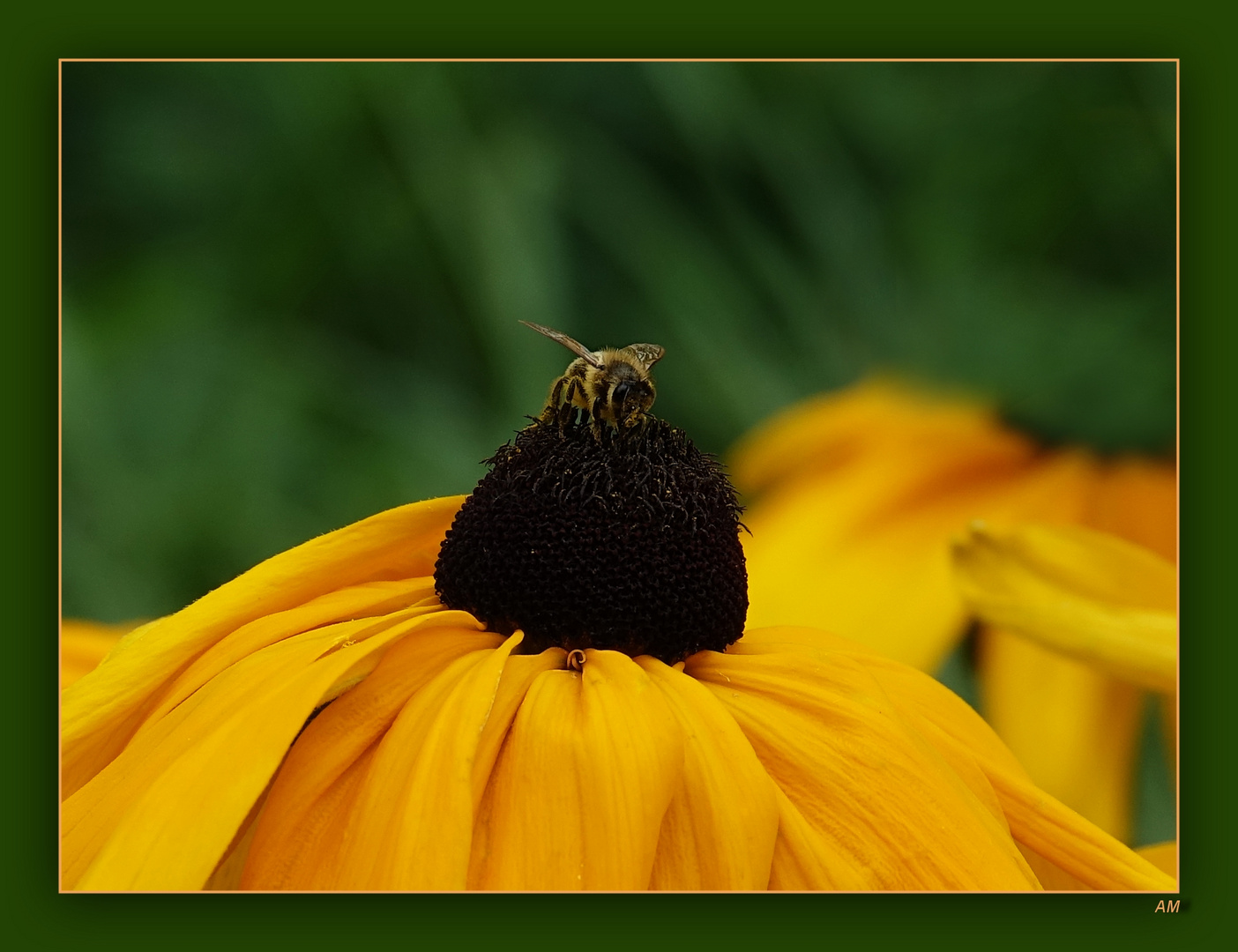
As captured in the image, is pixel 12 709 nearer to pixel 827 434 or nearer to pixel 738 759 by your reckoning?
pixel 738 759

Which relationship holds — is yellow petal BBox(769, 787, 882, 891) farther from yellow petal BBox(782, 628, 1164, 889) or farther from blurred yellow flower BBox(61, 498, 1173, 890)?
yellow petal BBox(782, 628, 1164, 889)

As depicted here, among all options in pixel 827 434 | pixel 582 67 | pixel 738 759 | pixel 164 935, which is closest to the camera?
pixel 738 759

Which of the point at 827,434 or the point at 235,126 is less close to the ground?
the point at 235,126

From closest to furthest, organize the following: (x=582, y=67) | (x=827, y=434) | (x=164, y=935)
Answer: (x=164, y=935), (x=582, y=67), (x=827, y=434)

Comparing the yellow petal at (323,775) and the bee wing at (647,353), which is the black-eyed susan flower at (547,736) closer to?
the yellow petal at (323,775)

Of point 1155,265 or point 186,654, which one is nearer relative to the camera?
point 186,654

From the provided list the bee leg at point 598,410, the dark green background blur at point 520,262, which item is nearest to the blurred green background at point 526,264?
the dark green background blur at point 520,262

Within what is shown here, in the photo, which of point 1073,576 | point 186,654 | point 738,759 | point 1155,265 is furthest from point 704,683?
point 1155,265
